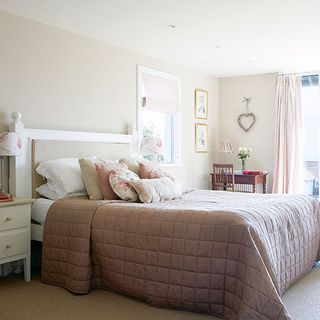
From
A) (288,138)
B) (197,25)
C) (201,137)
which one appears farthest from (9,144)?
(288,138)

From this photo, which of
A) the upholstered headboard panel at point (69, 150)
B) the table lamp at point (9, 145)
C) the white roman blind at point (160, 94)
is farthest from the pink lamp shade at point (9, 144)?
the white roman blind at point (160, 94)

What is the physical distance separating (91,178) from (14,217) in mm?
718

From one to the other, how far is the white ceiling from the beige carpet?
233 centimetres

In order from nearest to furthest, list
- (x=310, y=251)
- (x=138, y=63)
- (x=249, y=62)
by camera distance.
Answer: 1. (x=310, y=251)
2. (x=138, y=63)
3. (x=249, y=62)

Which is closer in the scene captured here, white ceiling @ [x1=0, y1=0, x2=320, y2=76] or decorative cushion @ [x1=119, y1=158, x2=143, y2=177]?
white ceiling @ [x1=0, y1=0, x2=320, y2=76]

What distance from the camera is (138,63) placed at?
5.18 m

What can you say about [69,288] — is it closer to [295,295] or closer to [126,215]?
[126,215]

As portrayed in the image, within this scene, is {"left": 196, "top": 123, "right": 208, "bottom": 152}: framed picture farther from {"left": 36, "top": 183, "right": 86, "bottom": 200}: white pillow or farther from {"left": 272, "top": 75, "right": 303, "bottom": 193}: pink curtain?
{"left": 36, "top": 183, "right": 86, "bottom": 200}: white pillow

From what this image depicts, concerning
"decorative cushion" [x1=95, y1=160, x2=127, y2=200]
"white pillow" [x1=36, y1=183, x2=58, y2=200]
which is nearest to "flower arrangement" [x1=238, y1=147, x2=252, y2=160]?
"decorative cushion" [x1=95, y1=160, x2=127, y2=200]

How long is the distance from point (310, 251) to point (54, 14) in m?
3.09

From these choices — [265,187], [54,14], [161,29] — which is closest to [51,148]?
[54,14]

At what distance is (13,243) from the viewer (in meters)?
3.24

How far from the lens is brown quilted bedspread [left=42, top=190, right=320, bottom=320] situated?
249 centimetres

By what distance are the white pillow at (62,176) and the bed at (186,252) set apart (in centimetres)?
17
